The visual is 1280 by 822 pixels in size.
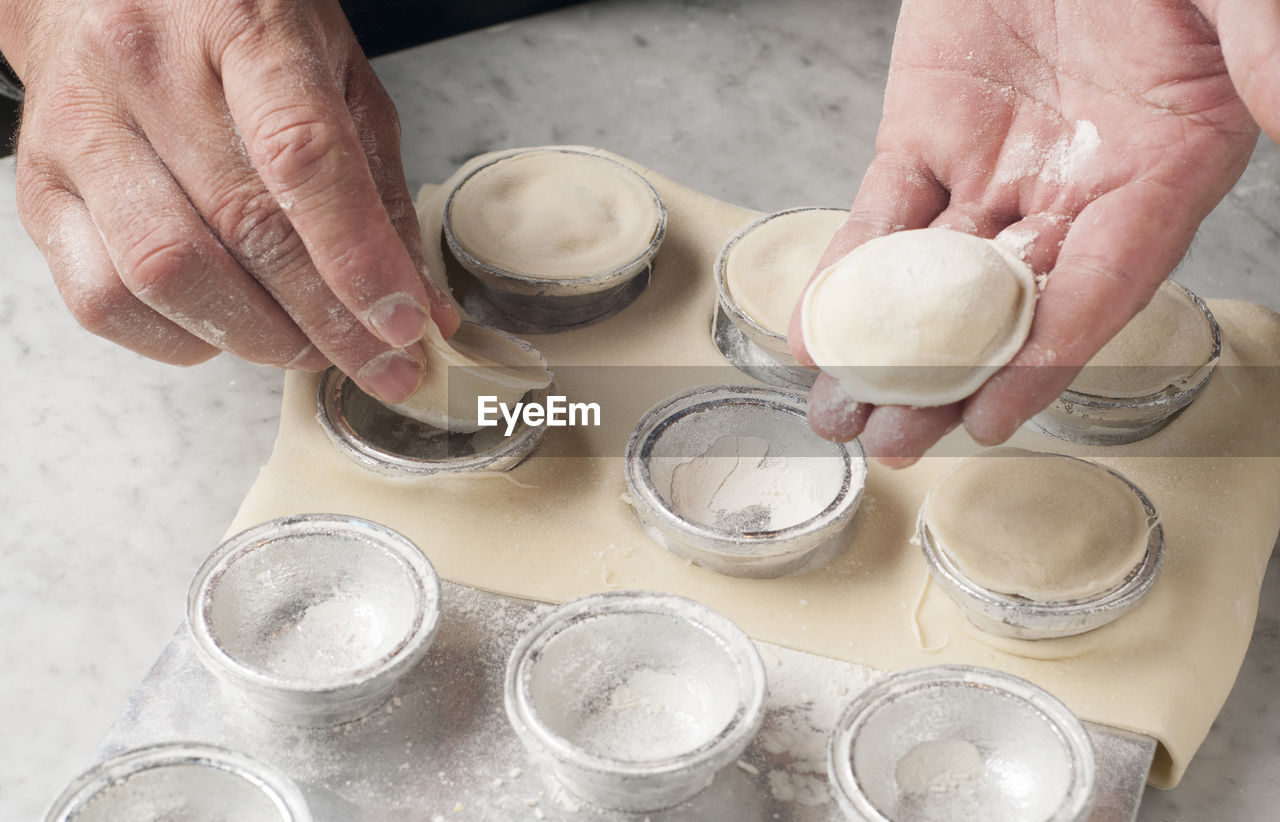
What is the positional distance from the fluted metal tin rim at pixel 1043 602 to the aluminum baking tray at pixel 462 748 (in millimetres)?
128

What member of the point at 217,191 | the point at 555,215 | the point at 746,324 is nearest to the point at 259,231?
the point at 217,191

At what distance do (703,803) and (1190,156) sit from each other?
1.00 metres

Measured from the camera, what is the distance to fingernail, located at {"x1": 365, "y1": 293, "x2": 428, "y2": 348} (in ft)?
4.75

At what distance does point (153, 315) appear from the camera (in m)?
1.55

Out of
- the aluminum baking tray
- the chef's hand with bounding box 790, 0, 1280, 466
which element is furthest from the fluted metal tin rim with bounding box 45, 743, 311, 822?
the chef's hand with bounding box 790, 0, 1280, 466

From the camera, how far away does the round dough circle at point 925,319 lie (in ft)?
4.45

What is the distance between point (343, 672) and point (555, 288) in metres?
0.71

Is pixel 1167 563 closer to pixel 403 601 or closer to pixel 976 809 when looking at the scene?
pixel 976 809

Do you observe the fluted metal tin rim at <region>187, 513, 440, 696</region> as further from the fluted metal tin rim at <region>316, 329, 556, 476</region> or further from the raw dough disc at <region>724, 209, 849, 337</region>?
the raw dough disc at <region>724, 209, 849, 337</region>

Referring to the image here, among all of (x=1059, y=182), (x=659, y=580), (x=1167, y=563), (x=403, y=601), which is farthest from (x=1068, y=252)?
(x=403, y=601)

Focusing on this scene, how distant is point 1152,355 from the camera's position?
5.53 feet

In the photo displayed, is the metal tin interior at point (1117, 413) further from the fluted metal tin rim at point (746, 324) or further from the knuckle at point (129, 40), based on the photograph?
the knuckle at point (129, 40)

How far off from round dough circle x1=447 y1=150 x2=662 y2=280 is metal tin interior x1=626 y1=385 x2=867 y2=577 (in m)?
0.30

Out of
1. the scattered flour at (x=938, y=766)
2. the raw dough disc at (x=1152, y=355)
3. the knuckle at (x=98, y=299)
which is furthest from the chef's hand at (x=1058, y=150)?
the knuckle at (x=98, y=299)
